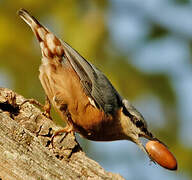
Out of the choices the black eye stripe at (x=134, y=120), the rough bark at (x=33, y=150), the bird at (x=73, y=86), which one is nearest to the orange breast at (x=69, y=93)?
the bird at (x=73, y=86)

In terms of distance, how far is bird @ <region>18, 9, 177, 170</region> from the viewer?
4.64 meters

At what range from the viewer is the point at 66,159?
3.70 meters

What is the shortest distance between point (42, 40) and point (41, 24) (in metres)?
0.16

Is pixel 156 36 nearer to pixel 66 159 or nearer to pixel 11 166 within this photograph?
pixel 66 159

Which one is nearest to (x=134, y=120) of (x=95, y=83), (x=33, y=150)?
(x=95, y=83)

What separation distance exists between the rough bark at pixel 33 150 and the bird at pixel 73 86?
614 mm

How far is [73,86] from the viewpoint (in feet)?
15.6

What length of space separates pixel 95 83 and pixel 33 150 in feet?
5.20

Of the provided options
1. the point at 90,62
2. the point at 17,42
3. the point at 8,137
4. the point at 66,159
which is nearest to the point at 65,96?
the point at 90,62

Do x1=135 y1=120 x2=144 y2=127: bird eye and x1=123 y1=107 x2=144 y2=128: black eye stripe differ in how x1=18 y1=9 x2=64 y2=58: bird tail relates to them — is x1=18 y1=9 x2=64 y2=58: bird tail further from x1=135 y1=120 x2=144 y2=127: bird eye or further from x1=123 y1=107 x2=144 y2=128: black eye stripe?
x1=135 y1=120 x2=144 y2=127: bird eye

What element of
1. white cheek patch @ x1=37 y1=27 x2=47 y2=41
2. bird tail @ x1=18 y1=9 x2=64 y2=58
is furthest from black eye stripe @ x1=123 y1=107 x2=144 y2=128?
white cheek patch @ x1=37 y1=27 x2=47 y2=41

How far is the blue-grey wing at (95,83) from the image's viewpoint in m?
4.64

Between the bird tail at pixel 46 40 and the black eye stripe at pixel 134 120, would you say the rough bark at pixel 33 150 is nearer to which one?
the bird tail at pixel 46 40

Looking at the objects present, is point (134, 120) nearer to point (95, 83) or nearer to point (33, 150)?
point (95, 83)
